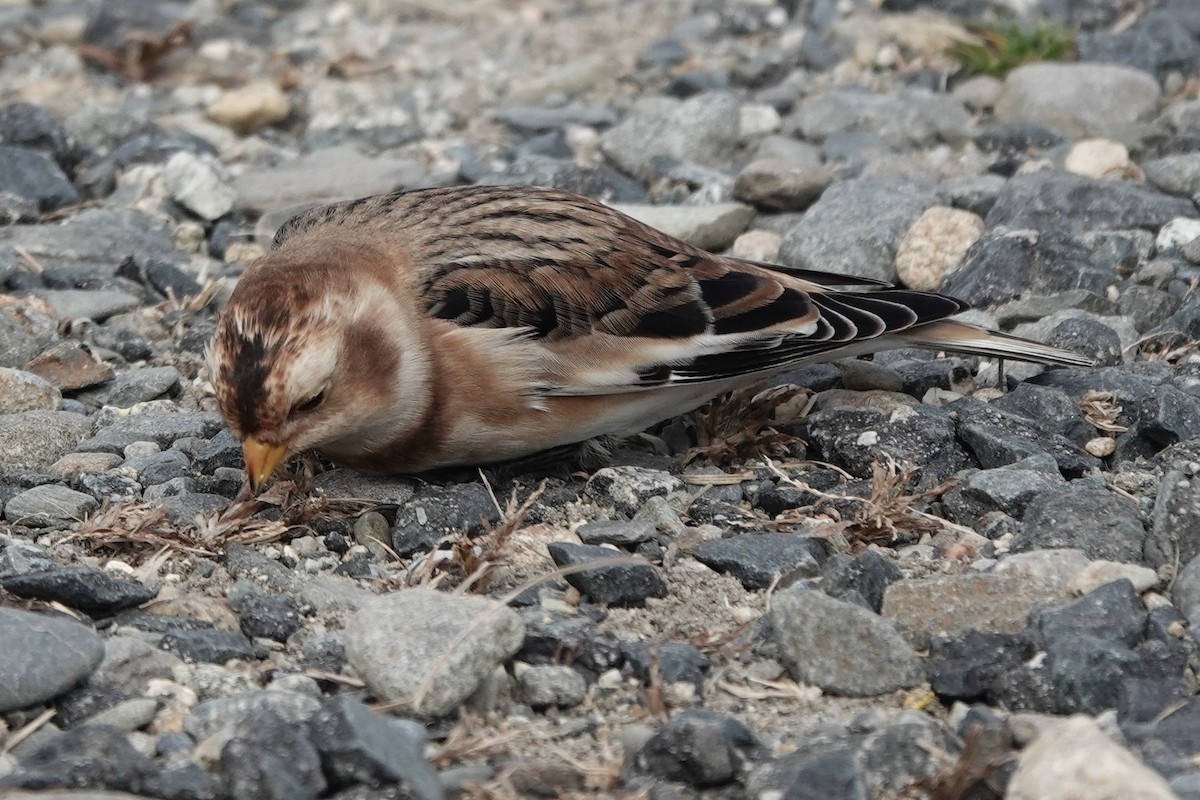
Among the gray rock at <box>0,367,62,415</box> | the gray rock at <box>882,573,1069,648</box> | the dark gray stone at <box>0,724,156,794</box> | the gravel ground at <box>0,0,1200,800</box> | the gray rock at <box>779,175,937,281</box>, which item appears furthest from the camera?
the gray rock at <box>779,175,937,281</box>

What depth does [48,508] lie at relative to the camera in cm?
448

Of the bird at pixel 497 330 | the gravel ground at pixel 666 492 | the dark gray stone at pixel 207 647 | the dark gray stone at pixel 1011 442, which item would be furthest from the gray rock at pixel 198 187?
the dark gray stone at pixel 207 647

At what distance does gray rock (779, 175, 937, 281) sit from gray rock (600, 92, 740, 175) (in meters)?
1.05

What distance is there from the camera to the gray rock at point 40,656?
3361 mm

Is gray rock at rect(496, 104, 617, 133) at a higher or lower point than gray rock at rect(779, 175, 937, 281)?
higher

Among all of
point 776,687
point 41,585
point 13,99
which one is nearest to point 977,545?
point 776,687

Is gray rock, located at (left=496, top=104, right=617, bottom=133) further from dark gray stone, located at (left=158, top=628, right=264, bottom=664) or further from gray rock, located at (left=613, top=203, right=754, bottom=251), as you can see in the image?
dark gray stone, located at (left=158, top=628, right=264, bottom=664)

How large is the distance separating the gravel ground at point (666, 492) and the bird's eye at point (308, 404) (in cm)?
30

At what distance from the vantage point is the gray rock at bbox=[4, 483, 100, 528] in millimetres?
4449

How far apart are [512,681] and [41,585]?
1.13m

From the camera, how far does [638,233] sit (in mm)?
5133

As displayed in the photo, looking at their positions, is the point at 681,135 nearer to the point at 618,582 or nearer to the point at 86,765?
the point at 618,582

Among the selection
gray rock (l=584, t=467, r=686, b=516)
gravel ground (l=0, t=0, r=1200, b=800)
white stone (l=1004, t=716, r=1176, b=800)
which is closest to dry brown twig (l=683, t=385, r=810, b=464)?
gravel ground (l=0, t=0, r=1200, b=800)

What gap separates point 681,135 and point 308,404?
3.60 m
